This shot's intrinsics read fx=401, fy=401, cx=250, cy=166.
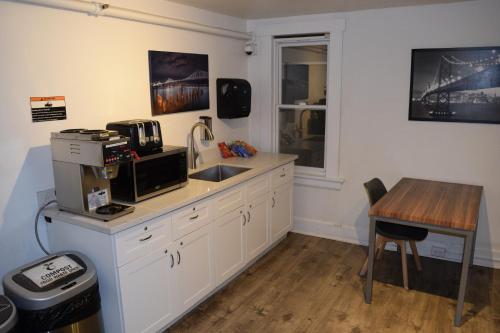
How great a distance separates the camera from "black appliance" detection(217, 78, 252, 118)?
3861mm

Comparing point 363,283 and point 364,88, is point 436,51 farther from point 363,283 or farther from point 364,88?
point 363,283

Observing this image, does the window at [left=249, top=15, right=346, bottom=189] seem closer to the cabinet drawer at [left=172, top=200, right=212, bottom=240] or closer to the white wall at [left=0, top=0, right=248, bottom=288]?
the white wall at [left=0, top=0, right=248, bottom=288]

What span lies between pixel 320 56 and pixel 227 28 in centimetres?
101

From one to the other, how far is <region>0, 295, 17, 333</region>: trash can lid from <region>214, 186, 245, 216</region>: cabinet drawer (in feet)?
4.75

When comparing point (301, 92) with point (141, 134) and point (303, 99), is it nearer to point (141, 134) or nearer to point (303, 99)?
point (303, 99)

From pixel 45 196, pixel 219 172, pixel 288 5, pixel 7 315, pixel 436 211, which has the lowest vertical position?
pixel 7 315

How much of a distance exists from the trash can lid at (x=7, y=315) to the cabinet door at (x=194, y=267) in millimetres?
1004

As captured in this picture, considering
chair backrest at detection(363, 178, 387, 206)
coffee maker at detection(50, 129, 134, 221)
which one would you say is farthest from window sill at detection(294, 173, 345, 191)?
coffee maker at detection(50, 129, 134, 221)

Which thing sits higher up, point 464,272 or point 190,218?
point 190,218

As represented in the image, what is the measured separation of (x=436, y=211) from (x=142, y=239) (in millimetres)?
2047

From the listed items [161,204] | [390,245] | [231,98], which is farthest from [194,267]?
[390,245]

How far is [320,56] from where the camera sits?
4.20 metres

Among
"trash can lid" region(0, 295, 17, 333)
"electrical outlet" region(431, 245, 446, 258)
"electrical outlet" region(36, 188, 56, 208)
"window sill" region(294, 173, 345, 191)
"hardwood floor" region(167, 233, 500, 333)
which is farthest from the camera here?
"window sill" region(294, 173, 345, 191)

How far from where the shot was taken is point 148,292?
2.46m
